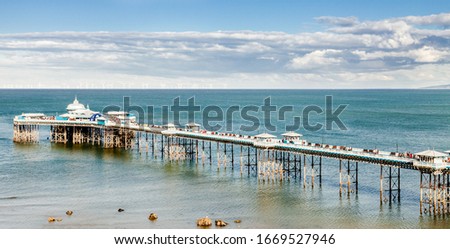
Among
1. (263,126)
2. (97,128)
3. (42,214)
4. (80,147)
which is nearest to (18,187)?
(42,214)

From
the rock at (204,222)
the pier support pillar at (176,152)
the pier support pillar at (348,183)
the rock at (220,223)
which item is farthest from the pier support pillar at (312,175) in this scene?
the pier support pillar at (176,152)

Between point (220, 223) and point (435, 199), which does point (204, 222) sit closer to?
point (220, 223)

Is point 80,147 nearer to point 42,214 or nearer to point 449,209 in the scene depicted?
point 42,214

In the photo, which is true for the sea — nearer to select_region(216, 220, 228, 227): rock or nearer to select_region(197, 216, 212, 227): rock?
select_region(216, 220, 228, 227): rock

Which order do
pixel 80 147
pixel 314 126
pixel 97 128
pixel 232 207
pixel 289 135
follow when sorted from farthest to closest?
pixel 314 126 → pixel 97 128 → pixel 80 147 → pixel 289 135 → pixel 232 207

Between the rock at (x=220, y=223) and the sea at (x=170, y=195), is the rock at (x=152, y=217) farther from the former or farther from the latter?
the rock at (x=220, y=223)

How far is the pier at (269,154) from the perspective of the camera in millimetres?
52469

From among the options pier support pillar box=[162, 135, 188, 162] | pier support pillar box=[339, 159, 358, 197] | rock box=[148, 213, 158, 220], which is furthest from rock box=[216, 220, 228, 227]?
pier support pillar box=[162, 135, 188, 162]

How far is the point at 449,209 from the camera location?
51.8 metres

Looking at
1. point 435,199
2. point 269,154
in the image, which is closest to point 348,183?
point 435,199

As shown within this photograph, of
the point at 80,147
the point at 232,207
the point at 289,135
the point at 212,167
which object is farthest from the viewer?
the point at 80,147

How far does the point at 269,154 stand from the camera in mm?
80688

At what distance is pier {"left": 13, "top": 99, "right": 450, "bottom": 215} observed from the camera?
5247cm

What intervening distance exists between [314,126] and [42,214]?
8095cm
